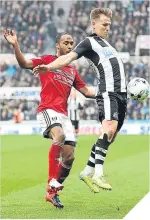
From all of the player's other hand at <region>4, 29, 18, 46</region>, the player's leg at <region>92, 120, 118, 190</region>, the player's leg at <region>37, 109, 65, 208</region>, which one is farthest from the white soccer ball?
the player's other hand at <region>4, 29, 18, 46</region>

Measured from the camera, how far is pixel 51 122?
812 cm

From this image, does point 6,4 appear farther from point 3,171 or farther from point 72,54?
point 72,54

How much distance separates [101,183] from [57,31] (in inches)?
1116

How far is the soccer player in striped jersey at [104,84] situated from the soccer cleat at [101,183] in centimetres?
11

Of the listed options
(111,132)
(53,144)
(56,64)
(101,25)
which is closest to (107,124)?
(111,132)

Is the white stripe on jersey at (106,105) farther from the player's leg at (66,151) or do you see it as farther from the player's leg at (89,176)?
the player's leg at (66,151)

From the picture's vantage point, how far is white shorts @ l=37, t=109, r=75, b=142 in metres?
8.14

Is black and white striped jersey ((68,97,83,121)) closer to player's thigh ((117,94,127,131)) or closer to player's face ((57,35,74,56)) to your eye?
player's face ((57,35,74,56))

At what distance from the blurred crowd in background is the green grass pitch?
1345 cm

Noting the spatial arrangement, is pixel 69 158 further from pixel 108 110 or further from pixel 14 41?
pixel 14 41

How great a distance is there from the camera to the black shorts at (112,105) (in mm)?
7574

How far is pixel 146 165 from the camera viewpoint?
1461 centimetres

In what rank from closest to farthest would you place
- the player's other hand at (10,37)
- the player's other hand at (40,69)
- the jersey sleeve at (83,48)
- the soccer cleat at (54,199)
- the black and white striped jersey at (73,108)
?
the player's other hand at (40,69) → the player's other hand at (10,37) → the jersey sleeve at (83,48) → the soccer cleat at (54,199) → the black and white striped jersey at (73,108)

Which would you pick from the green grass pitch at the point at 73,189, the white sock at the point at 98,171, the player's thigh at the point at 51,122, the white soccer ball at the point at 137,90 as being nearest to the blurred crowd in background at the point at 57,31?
the green grass pitch at the point at 73,189
